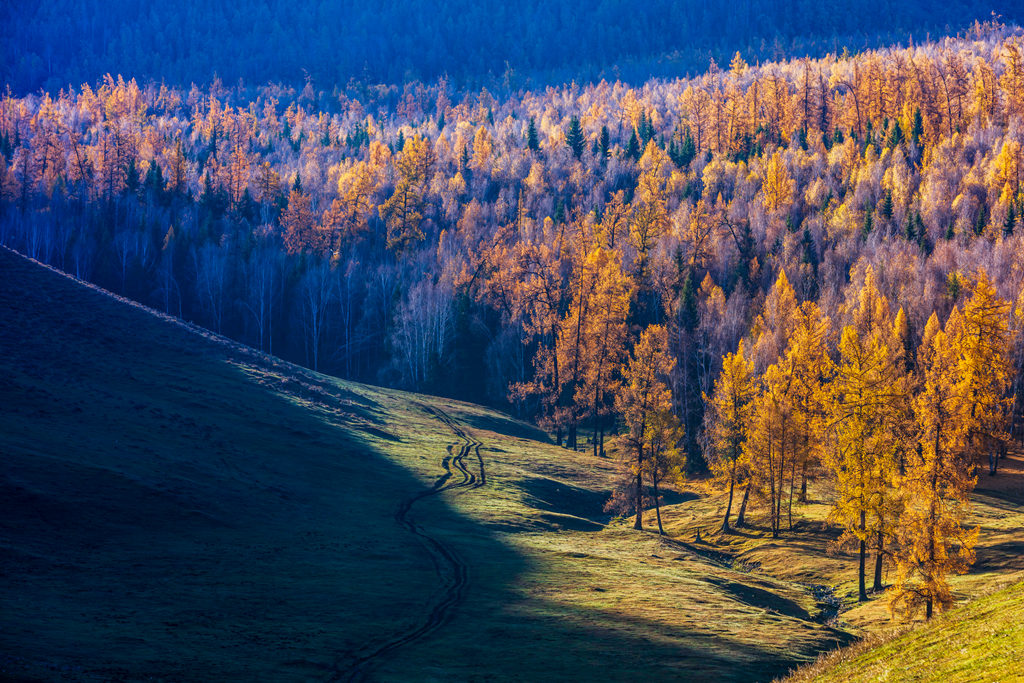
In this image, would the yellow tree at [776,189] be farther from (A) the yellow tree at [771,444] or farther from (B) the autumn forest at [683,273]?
(A) the yellow tree at [771,444]

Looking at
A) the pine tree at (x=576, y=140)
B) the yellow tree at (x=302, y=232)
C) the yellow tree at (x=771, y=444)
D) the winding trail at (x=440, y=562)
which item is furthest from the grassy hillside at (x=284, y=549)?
the pine tree at (x=576, y=140)

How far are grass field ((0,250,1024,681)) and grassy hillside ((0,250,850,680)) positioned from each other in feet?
0.56

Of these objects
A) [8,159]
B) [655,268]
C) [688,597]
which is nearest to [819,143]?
[655,268]

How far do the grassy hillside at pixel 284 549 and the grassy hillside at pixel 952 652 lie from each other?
6.25 metres

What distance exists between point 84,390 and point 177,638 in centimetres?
3358

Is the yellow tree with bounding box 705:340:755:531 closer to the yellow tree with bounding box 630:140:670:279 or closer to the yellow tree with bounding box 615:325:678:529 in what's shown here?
the yellow tree with bounding box 615:325:678:529

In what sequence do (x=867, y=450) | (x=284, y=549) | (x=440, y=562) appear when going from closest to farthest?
(x=284, y=549) < (x=440, y=562) < (x=867, y=450)

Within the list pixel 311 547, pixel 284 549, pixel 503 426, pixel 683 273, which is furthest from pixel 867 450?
pixel 683 273

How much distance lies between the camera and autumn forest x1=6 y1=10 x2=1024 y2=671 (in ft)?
205

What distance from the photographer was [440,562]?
42.9 m

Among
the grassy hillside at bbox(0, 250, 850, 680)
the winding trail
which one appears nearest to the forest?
the grassy hillside at bbox(0, 250, 850, 680)

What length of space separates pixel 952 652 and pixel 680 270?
321 feet

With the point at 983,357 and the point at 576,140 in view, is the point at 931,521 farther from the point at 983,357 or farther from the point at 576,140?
the point at 576,140

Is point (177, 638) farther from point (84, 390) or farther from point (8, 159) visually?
point (8, 159)
